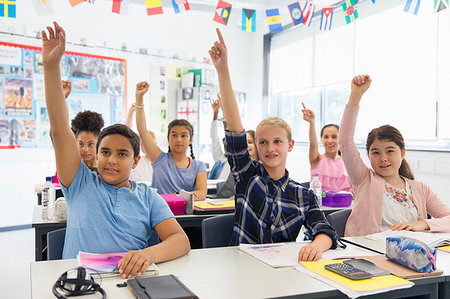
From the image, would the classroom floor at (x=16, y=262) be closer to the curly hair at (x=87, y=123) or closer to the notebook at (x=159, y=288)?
the curly hair at (x=87, y=123)

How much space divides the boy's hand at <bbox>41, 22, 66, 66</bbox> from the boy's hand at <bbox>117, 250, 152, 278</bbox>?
71 centimetres

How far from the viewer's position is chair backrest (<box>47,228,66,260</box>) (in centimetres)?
162

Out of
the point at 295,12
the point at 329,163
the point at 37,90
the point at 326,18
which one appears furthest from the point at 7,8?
the point at 326,18

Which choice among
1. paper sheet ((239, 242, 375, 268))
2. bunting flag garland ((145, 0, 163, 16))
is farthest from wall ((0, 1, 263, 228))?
paper sheet ((239, 242, 375, 268))

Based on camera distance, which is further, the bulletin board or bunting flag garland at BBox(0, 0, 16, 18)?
the bulletin board

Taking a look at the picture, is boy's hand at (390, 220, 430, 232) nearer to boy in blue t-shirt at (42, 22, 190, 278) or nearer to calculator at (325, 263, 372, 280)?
calculator at (325, 263, 372, 280)

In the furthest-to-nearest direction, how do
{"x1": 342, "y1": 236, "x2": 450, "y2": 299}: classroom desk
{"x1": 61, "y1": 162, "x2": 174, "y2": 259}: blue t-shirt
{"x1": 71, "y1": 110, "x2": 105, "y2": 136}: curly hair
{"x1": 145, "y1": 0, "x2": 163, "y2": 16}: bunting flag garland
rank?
{"x1": 145, "y1": 0, "x2": 163, "y2": 16}: bunting flag garland
{"x1": 71, "y1": 110, "x2": 105, "y2": 136}: curly hair
{"x1": 61, "y1": 162, "x2": 174, "y2": 259}: blue t-shirt
{"x1": 342, "y1": 236, "x2": 450, "y2": 299}: classroom desk

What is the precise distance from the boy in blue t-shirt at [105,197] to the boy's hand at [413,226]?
1.03m

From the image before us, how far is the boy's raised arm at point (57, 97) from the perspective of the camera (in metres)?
1.34

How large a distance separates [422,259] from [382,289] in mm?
253

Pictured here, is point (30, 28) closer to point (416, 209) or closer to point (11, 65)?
point (11, 65)

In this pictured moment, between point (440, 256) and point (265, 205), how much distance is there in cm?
70

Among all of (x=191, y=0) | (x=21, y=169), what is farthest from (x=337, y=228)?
(x=21, y=169)

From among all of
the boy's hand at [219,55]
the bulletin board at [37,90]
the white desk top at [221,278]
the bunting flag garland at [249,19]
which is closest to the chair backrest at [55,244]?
the white desk top at [221,278]
